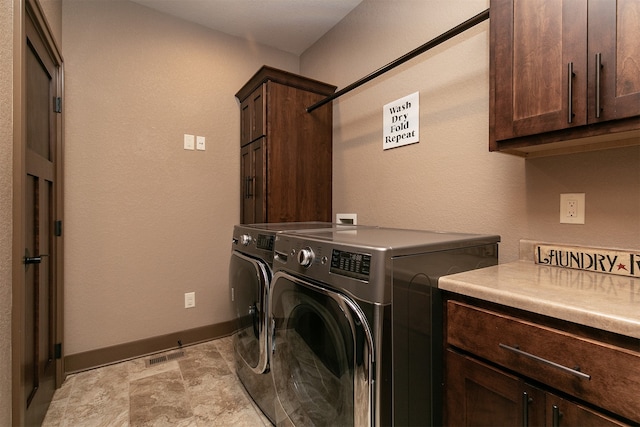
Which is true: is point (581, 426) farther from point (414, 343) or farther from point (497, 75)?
point (497, 75)

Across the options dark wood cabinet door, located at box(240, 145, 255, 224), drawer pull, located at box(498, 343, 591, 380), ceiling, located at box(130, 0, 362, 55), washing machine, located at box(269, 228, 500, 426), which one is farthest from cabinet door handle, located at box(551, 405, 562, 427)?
ceiling, located at box(130, 0, 362, 55)

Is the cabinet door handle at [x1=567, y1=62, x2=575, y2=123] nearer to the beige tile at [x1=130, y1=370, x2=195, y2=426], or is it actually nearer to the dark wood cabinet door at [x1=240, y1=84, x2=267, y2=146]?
the dark wood cabinet door at [x1=240, y1=84, x2=267, y2=146]

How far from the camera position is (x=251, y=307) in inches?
62.9

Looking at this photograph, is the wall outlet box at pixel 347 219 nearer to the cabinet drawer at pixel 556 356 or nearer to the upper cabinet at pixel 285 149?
the upper cabinet at pixel 285 149

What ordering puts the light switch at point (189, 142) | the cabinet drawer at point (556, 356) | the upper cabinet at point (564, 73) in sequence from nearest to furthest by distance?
1. the cabinet drawer at point (556, 356)
2. the upper cabinet at point (564, 73)
3. the light switch at point (189, 142)

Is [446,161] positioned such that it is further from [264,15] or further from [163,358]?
[163,358]

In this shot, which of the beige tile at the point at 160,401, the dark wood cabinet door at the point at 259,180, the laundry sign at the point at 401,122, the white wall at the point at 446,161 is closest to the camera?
the white wall at the point at 446,161

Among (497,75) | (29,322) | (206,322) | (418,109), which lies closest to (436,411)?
(497,75)

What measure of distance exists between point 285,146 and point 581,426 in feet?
6.85

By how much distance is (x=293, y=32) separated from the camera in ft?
8.77

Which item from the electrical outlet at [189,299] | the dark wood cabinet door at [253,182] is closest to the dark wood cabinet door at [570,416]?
the dark wood cabinet door at [253,182]

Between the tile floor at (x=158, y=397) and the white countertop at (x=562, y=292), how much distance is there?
1.32 meters

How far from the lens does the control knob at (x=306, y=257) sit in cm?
115

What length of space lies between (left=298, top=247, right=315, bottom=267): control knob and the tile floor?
1.01 m
